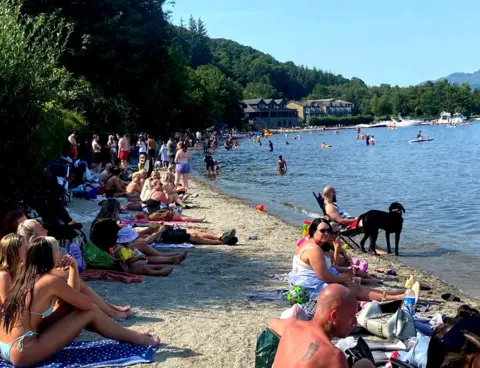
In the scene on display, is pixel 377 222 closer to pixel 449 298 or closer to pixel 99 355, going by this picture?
pixel 449 298

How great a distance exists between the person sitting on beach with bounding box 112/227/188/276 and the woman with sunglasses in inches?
86.5

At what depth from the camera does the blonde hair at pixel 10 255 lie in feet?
16.3

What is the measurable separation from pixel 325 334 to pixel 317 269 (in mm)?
3439

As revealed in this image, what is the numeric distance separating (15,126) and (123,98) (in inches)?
934

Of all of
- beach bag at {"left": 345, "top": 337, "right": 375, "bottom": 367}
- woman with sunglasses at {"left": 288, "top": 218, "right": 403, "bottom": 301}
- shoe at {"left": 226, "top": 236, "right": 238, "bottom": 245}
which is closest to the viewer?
beach bag at {"left": 345, "top": 337, "right": 375, "bottom": 367}

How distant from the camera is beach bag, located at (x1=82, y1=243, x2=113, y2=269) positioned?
25.2 ft

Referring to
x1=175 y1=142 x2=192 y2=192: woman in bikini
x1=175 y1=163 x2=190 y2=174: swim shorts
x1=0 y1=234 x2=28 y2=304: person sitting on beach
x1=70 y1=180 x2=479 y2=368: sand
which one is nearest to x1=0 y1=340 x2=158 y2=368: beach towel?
x1=70 y1=180 x2=479 y2=368: sand

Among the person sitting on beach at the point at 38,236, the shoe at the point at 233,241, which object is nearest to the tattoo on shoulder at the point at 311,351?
the person sitting on beach at the point at 38,236

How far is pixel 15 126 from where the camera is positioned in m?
8.01

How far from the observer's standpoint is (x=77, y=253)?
7434mm

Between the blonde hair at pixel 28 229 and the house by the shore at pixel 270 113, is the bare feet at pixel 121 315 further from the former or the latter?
the house by the shore at pixel 270 113

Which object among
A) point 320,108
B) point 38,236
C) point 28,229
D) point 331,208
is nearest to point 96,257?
point 28,229

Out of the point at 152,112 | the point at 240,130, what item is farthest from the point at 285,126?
the point at 152,112

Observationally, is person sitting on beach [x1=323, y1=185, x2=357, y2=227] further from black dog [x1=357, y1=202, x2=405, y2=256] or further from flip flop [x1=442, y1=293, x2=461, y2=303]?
flip flop [x1=442, y1=293, x2=461, y2=303]
